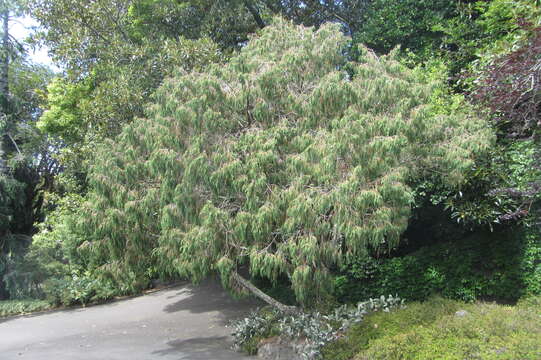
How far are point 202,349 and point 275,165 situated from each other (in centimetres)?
412

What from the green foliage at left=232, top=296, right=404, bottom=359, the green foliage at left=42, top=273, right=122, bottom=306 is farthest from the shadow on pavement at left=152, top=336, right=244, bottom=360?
the green foliage at left=42, top=273, right=122, bottom=306

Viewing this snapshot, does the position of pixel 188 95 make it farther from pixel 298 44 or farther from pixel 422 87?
pixel 422 87

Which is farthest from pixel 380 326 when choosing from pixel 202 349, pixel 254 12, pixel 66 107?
pixel 66 107

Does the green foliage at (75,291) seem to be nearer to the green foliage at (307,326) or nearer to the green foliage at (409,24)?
the green foliage at (307,326)

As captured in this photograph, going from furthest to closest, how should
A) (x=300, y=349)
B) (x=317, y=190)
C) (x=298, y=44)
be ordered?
(x=298, y=44)
(x=300, y=349)
(x=317, y=190)

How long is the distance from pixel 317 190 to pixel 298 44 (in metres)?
3.21

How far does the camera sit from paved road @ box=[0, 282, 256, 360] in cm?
858

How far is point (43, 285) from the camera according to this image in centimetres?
1493

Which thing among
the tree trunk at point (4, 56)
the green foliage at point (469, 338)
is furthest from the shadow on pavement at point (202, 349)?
the tree trunk at point (4, 56)

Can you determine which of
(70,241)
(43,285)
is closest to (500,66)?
(70,241)

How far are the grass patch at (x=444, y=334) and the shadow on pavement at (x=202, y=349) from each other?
6.95ft

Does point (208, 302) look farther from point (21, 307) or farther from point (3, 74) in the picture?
point (3, 74)

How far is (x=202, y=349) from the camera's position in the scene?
8570 mm

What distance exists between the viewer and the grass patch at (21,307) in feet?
47.2
